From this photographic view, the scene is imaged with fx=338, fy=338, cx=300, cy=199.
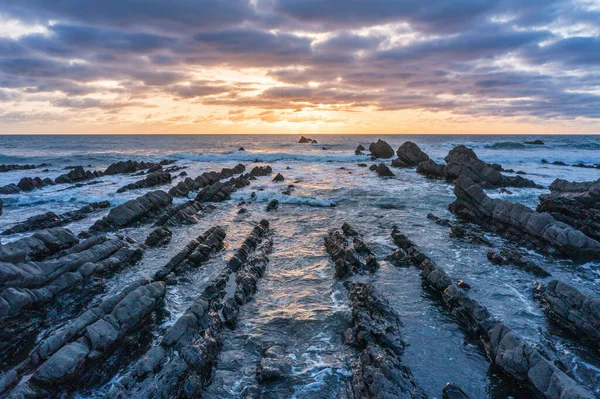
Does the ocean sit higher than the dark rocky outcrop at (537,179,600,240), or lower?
lower

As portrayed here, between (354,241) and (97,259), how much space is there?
12.9 metres

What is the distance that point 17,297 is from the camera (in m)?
11.1

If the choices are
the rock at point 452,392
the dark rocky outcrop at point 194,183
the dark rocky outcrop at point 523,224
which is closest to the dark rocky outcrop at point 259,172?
the dark rocky outcrop at point 194,183

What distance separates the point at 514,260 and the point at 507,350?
8834 mm

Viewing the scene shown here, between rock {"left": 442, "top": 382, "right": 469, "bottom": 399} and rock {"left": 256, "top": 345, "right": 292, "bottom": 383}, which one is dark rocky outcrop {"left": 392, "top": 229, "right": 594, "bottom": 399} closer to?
rock {"left": 442, "top": 382, "right": 469, "bottom": 399}

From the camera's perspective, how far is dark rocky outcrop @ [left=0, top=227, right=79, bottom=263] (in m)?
13.7

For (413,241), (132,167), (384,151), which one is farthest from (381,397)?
(384,151)

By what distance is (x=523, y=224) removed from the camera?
19.6m

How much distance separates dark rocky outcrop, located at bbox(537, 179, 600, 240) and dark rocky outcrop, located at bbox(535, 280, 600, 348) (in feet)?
34.2

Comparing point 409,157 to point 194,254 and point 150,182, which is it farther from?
point 194,254

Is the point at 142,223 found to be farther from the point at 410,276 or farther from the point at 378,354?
the point at 378,354

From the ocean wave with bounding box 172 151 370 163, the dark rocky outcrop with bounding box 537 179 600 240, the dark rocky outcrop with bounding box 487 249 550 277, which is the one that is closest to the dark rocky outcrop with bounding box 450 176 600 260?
the dark rocky outcrop with bounding box 487 249 550 277

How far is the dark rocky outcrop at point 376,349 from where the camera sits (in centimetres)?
784

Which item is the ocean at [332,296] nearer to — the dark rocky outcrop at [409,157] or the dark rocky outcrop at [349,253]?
the dark rocky outcrop at [349,253]
